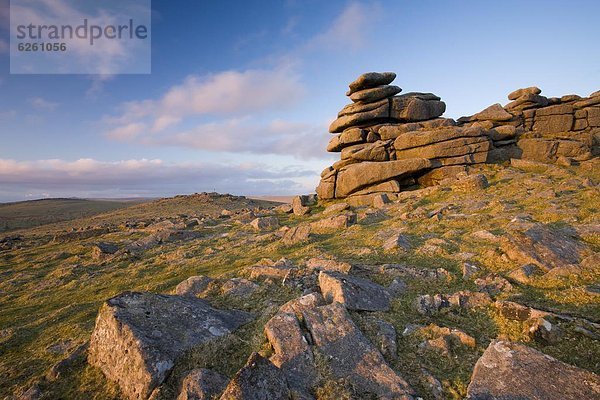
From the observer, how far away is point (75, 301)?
13.4 meters

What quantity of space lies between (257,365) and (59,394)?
14.3 ft

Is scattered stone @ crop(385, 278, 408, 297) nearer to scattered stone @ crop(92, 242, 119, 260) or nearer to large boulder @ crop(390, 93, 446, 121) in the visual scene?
scattered stone @ crop(92, 242, 119, 260)

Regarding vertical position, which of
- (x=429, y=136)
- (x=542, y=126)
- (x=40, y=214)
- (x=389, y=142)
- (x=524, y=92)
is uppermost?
(x=524, y=92)

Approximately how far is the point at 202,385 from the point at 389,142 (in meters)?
33.3

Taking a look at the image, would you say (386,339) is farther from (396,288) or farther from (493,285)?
(493,285)

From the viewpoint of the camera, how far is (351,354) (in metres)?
6.26

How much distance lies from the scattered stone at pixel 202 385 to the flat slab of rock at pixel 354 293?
11.3ft

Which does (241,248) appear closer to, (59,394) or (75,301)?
(75,301)

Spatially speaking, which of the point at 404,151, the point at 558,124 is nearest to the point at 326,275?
the point at 404,151

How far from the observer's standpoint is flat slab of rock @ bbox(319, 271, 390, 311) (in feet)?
26.2

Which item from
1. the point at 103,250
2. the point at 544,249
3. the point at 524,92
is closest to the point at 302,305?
the point at 544,249

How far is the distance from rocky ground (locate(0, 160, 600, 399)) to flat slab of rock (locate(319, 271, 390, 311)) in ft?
0.12

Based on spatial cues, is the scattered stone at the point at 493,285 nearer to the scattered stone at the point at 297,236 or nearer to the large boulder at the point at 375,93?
the scattered stone at the point at 297,236

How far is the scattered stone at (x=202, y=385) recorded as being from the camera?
5289 mm
